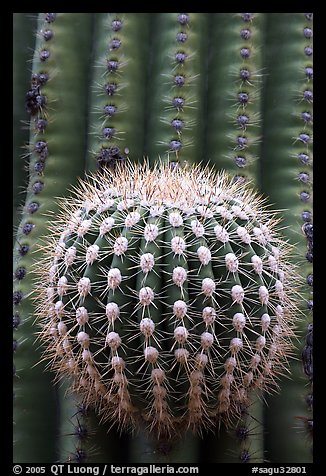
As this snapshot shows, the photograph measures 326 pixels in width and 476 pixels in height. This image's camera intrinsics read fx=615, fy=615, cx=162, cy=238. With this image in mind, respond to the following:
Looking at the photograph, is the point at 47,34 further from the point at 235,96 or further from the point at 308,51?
the point at 308,51

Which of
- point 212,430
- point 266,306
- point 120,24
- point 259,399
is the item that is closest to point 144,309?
point 266,306

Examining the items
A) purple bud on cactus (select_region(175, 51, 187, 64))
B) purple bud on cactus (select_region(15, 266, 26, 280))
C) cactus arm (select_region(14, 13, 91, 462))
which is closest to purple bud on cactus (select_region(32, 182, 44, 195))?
cactus arm (select_region(14, 13, 91, 462))

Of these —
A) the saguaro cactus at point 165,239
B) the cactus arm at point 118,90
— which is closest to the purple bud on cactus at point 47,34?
the saguaro cactus at point 165,239

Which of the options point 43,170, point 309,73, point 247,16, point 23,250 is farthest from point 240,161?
point 23,250

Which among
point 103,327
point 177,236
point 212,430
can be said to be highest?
point 177,236

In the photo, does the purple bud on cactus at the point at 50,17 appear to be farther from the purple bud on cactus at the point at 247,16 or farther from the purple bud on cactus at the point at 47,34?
the purple bud on cactus at the point at 247,16

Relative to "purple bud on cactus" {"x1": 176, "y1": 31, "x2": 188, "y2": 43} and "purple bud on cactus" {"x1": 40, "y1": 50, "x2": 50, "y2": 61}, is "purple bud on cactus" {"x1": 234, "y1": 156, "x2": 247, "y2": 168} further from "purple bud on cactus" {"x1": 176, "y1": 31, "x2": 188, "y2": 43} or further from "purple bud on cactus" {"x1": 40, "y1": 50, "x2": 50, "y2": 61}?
"purple bud on cactus" {"x1": 40, "y1": 50, "x2": 50, "y2": 61}

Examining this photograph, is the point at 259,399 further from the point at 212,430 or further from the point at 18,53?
the point at 18,53
